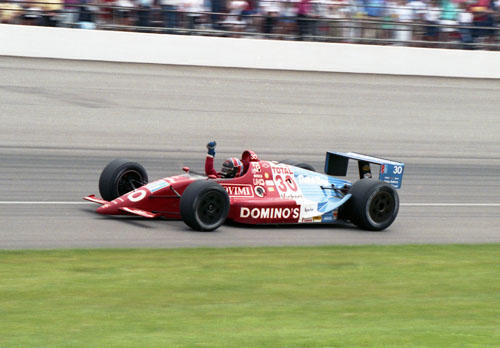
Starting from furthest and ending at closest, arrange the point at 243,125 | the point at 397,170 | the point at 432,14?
the point at 432,14
the point at 243,125
the point at 397,170

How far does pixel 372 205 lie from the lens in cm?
1145

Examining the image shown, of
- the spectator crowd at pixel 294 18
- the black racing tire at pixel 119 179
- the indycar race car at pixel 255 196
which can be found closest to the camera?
the indycar race car at pixel 255 196

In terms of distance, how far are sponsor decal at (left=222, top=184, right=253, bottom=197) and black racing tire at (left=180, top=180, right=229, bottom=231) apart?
1.52ft

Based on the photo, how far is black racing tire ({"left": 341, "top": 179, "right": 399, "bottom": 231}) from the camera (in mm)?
11312

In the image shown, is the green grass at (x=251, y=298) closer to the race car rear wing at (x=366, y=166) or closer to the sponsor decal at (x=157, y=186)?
the sponsor decal at (x=157, y=186)

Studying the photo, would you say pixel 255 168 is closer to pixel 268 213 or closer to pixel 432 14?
pixel 268 213

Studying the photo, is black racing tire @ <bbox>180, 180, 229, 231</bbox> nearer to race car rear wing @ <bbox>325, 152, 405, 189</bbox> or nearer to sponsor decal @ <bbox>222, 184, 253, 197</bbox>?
sponsor decal @ <bbox>222, 184, 253, 197</bbox>

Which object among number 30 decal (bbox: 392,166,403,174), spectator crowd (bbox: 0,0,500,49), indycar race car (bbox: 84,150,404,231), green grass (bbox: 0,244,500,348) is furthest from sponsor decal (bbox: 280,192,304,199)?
spectator crowd (bbox: 0,0,500,49)

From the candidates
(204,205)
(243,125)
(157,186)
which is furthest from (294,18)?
(204,205)

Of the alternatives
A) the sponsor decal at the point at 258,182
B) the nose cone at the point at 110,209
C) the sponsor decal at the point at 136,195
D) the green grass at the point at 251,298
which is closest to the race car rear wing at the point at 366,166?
the sponsor decal at the point at 258,182

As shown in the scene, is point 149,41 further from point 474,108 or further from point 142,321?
point 142,321

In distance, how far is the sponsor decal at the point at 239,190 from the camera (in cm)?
1100

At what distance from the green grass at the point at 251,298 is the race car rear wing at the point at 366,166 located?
5.76 ft

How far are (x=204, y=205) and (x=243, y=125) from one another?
28.1 ft
